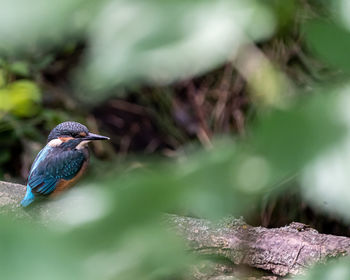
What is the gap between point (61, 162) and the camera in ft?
6.61

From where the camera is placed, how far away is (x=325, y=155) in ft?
0.59

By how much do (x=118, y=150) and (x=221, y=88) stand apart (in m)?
0.57

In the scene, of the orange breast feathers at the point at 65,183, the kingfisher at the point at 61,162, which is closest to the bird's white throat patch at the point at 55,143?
the kingfisher at the point at 61,162

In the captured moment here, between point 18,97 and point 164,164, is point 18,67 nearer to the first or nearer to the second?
point 18,97

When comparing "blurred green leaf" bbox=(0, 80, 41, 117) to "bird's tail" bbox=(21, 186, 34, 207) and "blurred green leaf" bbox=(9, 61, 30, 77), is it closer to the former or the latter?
"blurred green leaf" bbox=(9, 61, 30, 77)

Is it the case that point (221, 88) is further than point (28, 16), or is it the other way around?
point (221, 88)

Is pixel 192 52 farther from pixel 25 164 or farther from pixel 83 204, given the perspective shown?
pixel 25 164

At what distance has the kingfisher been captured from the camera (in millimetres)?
1945

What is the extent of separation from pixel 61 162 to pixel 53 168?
0.12ft

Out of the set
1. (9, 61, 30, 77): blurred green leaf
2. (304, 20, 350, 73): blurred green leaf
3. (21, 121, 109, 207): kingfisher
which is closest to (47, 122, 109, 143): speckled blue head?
(21, 121, 109, 207): kingfisher

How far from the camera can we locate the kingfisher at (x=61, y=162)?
6.38ft

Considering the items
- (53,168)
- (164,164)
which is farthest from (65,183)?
(164,164)

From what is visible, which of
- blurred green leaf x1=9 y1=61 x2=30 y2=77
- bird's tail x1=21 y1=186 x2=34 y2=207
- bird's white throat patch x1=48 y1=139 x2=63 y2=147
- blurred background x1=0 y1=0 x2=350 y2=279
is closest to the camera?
blurred background x1=0 y1=0 x2=350 y2=279

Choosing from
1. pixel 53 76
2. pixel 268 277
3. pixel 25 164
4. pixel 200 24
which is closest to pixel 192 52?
pixel 200 24
